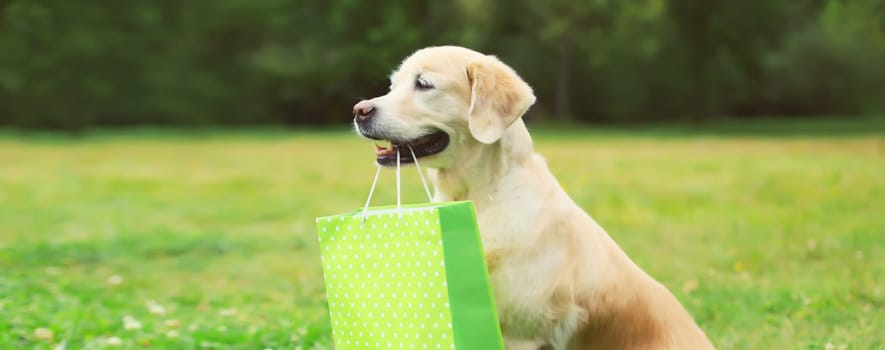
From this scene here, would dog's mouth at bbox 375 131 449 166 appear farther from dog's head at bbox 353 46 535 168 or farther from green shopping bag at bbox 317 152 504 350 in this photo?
green shopping bag at bbox 317 152 504 350

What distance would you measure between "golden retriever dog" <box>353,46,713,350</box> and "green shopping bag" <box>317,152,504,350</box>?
30 cm

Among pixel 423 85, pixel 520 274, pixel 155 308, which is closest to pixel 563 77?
pixel 155 308

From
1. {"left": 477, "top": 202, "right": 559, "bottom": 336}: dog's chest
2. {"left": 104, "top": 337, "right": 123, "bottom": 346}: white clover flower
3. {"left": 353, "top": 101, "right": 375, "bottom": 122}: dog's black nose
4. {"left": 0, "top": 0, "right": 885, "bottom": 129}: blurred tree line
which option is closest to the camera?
{"left": 477, "top": 202, "right": 559, "bottom": 336}: dog's chest

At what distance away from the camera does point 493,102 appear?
326 centimetres

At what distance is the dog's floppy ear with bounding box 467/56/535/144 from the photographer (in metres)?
3.23

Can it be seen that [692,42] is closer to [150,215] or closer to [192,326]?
[150,215]

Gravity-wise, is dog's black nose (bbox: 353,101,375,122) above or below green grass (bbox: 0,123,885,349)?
above

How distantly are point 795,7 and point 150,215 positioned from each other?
31.2 m

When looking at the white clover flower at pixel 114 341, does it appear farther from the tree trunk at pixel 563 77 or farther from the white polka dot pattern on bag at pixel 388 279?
the tree trunk at pixel 563 77

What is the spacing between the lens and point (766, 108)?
42688mm

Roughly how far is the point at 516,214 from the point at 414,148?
→ 451 millimetres

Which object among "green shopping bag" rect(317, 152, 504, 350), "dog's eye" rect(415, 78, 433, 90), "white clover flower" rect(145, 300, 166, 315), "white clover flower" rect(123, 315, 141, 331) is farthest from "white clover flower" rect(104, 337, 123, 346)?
"dog's eye" rect(415, 78, 433, 90)

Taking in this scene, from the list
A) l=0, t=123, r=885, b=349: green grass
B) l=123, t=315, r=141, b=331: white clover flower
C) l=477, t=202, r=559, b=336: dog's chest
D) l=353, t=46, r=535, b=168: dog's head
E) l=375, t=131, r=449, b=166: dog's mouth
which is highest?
l=353, t=46, r=535, b=168: dog's head

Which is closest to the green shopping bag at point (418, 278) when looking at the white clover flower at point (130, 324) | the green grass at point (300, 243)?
the green grass at point (300, 243)
